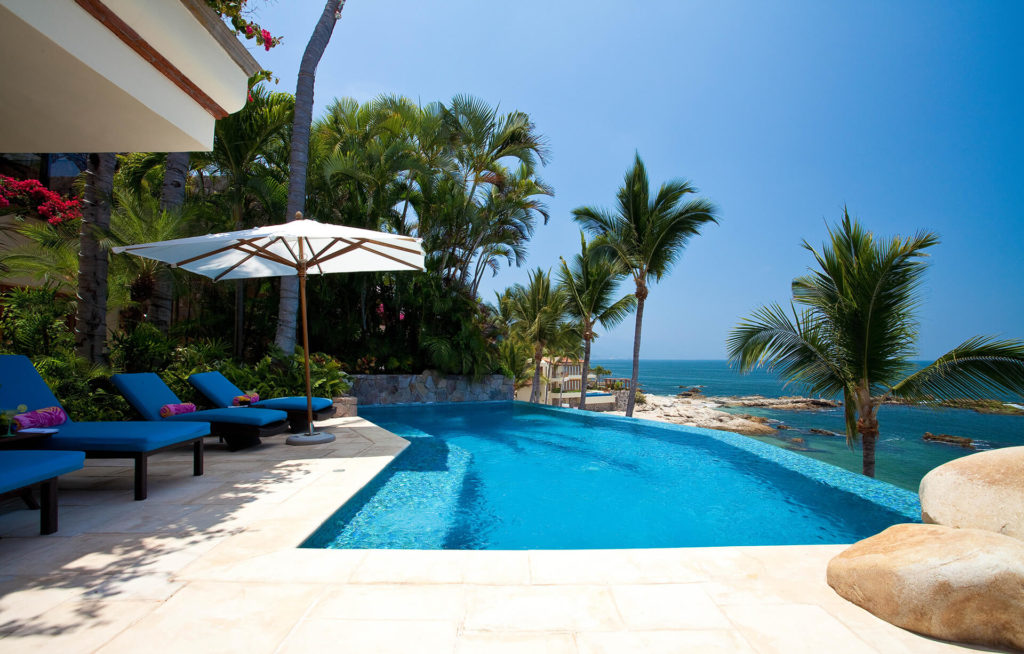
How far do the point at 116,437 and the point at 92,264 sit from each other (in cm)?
432

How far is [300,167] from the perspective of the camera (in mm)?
8117

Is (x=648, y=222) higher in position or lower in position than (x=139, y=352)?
higher

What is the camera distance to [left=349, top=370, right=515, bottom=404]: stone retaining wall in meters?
11.2

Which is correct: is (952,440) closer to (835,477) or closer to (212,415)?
(835,477)

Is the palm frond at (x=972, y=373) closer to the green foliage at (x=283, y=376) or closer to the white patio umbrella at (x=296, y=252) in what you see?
the white patio umbrella at (x=296, y=252)

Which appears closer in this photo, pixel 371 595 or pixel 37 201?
pixel 371 595

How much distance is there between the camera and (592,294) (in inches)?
569

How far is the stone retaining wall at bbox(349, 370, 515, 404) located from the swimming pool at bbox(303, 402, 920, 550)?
4287 millimetres

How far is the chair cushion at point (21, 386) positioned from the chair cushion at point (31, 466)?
1.30 metres

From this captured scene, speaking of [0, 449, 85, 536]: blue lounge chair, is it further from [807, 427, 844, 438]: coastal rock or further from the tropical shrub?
[807, 427, 844, 438]: coastal rock

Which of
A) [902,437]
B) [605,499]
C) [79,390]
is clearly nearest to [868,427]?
[605,499]

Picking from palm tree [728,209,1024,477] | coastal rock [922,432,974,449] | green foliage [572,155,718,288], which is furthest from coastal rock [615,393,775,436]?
palm tree [728,209,1024,477]

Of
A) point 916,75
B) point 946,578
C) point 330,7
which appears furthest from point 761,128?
point 946,578

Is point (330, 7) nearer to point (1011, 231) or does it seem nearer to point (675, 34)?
point (675, 34)
